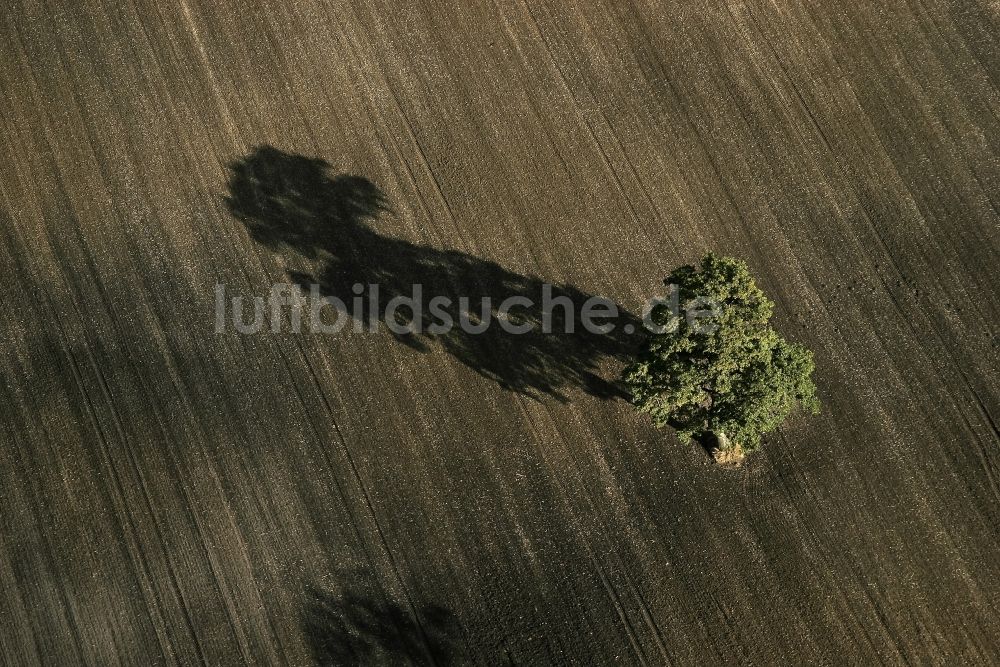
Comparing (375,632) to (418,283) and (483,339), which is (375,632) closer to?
(483,339)

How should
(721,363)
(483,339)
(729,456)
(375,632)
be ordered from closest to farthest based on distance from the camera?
(721,363), (375,632), (729,456), (483,339)

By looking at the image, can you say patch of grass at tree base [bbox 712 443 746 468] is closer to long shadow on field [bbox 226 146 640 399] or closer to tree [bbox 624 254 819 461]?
tree [bbox 624 254 819 461]

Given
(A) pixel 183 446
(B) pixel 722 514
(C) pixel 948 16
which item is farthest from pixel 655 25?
(A) pixel 183 446

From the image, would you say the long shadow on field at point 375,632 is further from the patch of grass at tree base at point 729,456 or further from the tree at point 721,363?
the patch of grass at tree base at point 729,456

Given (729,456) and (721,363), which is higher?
(721,363)

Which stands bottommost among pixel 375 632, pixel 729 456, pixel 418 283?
pixel 729 456

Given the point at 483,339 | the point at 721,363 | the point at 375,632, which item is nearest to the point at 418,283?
the point at 483,339
